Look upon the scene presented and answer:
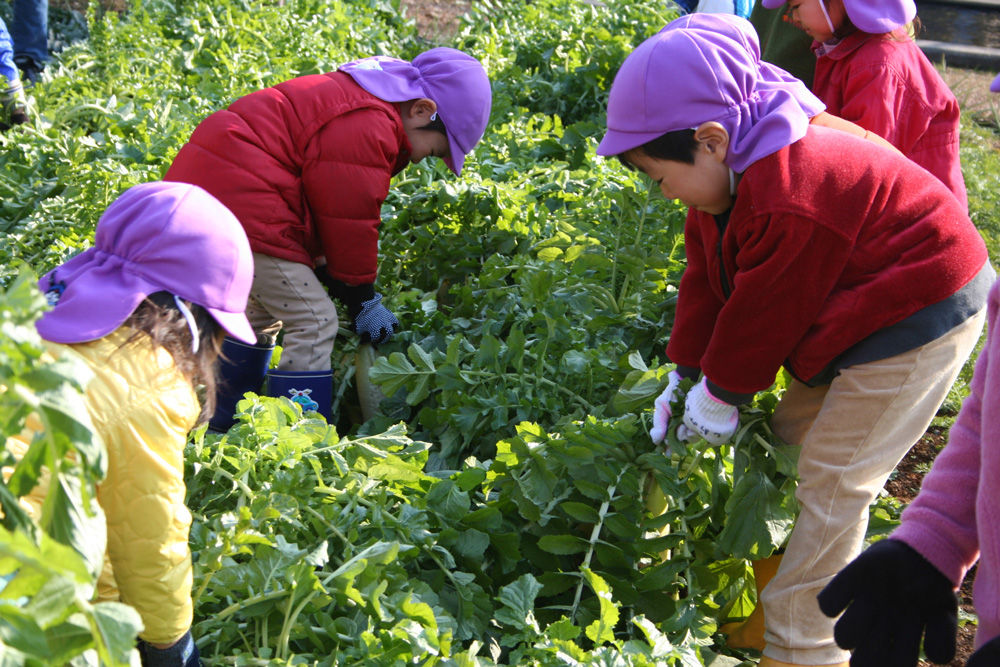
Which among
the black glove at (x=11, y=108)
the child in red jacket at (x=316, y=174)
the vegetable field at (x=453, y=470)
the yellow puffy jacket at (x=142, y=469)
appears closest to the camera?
the vegetable field at (x=453, y=470)

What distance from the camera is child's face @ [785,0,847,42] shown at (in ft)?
8.79

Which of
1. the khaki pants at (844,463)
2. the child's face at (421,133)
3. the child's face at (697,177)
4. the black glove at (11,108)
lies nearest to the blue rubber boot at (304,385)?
the child's face at (421,133)

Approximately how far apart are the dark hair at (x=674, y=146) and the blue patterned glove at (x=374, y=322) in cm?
136

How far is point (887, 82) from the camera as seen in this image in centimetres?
260

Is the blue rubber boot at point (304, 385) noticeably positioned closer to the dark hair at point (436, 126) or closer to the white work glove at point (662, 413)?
the dark hair at point (436, 126)

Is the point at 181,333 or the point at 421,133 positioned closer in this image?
the point at 181,333

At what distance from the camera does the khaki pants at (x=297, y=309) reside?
9.14 ft

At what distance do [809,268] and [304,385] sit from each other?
5.38ft

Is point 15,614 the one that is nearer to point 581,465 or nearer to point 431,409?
point 581,465

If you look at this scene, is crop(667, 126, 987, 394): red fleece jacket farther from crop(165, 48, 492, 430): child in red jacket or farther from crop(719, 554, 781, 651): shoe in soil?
crop(165, 48, 492, 430): child in red jacket

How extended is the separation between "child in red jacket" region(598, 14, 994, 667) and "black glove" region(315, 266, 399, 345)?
1.25 meters

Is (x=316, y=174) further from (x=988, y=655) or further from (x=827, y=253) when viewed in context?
(x=988, y=655)

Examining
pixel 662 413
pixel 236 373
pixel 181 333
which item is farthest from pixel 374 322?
pixel 181 333

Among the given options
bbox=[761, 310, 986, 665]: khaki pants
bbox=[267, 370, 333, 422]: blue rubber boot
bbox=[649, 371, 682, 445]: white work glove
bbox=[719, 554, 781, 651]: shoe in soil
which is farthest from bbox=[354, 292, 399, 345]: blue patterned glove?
bbox=[761, 310, 986, 665]: khaki pants
